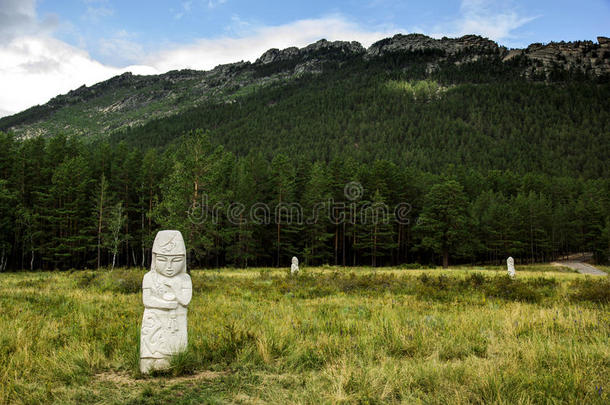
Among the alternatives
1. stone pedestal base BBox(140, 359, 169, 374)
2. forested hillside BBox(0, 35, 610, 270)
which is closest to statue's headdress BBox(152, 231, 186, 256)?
stone pedestal base BBox(140, 359, 169, 374)

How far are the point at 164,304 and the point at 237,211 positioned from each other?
127ft

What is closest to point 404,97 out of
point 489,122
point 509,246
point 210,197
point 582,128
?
point 489,122

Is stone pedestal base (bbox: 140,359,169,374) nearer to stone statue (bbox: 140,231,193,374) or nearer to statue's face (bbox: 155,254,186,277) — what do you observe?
stone statue (bbox: 140,231,193,374)

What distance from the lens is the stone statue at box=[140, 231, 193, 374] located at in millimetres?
5652

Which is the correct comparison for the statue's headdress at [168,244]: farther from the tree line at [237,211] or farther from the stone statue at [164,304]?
the tree line at [237,211]

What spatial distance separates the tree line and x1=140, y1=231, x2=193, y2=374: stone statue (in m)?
19.7

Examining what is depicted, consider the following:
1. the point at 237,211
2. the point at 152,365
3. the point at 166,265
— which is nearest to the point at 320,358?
the point at 152,365

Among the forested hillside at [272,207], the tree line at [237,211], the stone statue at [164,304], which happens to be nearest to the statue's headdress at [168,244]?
the stone statue at [164,304]

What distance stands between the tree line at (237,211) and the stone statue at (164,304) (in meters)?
19.7

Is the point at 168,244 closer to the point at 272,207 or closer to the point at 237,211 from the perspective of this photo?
the point at 237,211

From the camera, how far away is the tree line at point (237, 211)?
35.2m

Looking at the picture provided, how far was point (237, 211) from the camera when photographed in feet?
144

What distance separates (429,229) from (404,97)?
12998 centimetres

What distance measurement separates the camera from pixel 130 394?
4.73m
